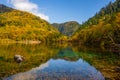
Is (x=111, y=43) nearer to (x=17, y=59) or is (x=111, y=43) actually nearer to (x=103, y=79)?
(x=17, y=59)

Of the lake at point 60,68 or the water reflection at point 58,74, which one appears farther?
the lake at point 60,68

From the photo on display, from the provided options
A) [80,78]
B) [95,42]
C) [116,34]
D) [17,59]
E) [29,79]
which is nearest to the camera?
[29,79]

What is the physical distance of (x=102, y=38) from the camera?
449ft

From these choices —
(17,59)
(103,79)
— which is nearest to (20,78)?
(103,79)

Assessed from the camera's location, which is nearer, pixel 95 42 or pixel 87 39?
pixel 95 42

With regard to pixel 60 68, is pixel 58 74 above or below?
above

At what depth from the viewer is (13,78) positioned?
36.8m

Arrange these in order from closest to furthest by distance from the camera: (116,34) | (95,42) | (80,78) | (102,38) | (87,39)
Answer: (80,78) → (116,34) → (102,38) → (95,42) → (87,39)

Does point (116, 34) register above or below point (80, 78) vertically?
above

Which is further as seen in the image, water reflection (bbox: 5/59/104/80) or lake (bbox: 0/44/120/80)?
lake (bbox: 0/44/120/80)

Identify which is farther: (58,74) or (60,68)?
(60,68)

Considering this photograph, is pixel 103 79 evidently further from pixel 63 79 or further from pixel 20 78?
pixel 20 78

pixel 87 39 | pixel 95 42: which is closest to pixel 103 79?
Answer: pixel 95 42

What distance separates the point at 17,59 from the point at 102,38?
87.2 metres
